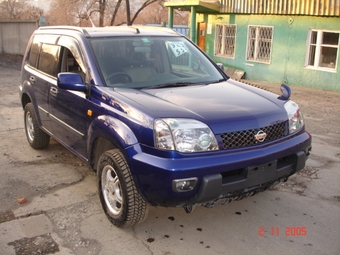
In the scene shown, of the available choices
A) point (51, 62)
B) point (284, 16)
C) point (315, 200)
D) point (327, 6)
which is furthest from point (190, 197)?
point (284, 16)

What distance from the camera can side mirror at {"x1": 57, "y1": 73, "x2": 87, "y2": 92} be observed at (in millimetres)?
3854

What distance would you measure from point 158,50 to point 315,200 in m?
2.44

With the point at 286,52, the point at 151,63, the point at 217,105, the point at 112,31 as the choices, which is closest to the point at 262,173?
the point at 217,105

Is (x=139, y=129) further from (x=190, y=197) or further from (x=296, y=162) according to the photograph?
(x=296, y=162)

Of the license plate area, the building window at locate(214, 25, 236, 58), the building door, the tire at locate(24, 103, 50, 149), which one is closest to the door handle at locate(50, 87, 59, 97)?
the tire at locate(24, 103, 50, 149)

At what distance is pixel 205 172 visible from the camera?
10.0 ft

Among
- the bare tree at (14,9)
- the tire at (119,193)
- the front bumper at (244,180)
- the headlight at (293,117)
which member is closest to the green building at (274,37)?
the headlight at (293,117)

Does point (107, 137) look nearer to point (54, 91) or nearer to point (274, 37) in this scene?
point (54, 91)

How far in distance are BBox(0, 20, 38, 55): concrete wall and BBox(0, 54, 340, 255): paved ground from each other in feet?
59.0

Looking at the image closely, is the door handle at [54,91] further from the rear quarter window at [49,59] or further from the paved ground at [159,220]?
the paved ground at [159,220]

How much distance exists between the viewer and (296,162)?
360 cm

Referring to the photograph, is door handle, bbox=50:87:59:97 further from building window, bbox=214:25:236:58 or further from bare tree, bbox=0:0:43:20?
bare tree, bbox=0:0:43:20

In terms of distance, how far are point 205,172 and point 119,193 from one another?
99 centimetres

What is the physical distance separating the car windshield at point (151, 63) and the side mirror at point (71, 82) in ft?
0.82
